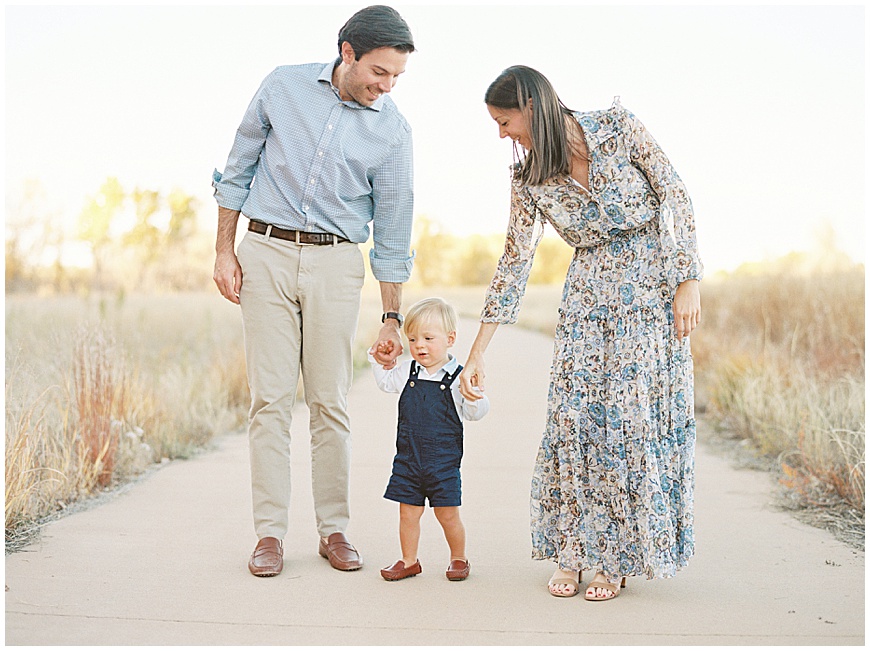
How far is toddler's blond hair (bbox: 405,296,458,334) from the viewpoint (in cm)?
378

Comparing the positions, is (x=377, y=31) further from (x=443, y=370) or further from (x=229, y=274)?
(x=443, y=370)

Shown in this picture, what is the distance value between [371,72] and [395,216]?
1.93 feet

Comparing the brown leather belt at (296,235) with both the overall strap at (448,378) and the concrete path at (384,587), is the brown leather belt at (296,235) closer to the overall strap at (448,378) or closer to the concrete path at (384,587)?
the overall strap at (448,378)

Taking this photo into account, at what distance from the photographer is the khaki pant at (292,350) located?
3.92m

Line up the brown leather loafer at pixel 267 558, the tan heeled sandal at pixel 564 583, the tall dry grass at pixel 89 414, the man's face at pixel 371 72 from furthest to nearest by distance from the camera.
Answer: the tall dry grass at pixel 89 414 → the brown leather loafer at pixel 267 558 → the man's face at pixel 371 72 → the tan heeled sandal at pixel 564 583

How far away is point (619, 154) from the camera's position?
352 cm

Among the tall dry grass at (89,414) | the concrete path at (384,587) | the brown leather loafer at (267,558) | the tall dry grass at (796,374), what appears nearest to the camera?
the concrete path at (384,587)

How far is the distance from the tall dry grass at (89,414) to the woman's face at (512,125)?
7.94 ft

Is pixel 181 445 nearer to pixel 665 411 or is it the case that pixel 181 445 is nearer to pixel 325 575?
pixel 325 575

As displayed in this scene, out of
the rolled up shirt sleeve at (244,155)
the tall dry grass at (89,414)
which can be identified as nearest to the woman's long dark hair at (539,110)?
the rolled up shirt sleeve at (244,155)

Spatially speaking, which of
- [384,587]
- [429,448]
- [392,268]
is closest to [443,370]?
[429,448]

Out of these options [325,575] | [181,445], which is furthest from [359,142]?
[181,445]

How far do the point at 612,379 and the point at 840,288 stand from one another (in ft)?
23.6

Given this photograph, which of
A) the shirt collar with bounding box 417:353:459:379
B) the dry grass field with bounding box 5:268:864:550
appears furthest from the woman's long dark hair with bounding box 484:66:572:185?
the dry grass field with bounding box 5:268:864:550
